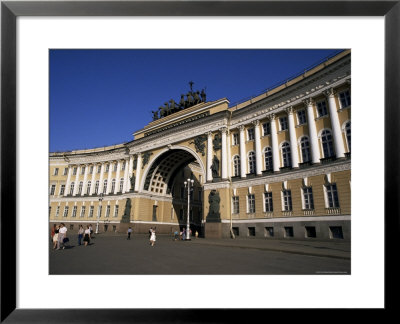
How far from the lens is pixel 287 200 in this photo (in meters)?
17.4

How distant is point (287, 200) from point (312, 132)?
4878 mm

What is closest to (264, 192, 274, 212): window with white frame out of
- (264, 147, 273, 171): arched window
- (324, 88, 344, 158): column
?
(264, 147, 273, 171): arched window

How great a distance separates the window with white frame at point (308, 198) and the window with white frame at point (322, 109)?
15.9 feet

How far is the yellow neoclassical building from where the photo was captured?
1480cm

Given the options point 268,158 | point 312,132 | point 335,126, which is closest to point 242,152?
point 268,158

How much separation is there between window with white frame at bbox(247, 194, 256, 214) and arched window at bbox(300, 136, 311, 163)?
492 centimetres

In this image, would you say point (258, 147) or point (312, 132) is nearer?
point (312, 132)

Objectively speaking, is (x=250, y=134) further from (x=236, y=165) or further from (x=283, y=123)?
(x=283, y=123)
